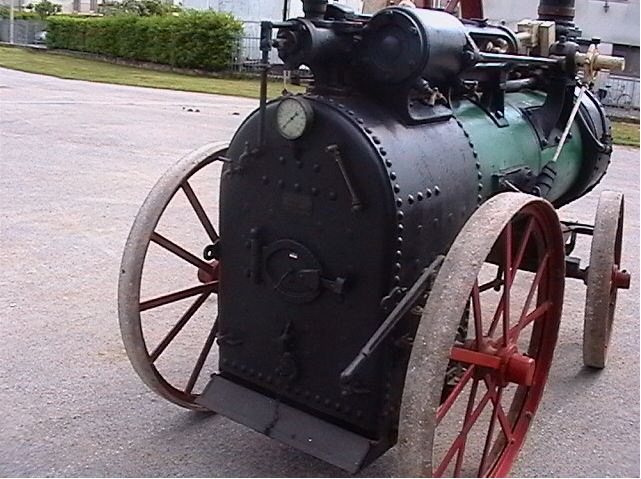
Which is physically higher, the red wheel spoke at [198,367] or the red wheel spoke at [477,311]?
the red wheel spoke at [477,311]

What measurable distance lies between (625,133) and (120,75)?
12026 millimetres

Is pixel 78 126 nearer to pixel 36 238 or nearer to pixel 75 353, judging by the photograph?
pixel 36 238

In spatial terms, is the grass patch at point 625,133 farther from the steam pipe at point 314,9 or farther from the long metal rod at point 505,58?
the steam pipe at point 314,9

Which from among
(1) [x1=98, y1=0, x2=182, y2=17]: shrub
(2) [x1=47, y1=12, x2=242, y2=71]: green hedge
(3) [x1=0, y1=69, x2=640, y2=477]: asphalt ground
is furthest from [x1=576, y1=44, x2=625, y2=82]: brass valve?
(1) [x1=98, y1=0, x2=182, y2=17]: shrub

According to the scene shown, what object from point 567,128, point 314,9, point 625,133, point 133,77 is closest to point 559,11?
point 567,128

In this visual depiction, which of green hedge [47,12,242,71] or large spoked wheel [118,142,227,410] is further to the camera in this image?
green hedge [47,12,242,71]

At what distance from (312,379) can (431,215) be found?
69 centimetres

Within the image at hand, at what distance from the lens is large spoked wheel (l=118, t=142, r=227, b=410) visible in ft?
10.1

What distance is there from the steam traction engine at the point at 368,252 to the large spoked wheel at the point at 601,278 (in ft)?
1.96

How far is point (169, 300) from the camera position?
332 cm

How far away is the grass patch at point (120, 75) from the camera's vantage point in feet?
62.0

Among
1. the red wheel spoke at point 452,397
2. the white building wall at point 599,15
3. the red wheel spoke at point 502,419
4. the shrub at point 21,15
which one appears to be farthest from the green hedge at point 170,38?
the red wheel spoke at point 452,397

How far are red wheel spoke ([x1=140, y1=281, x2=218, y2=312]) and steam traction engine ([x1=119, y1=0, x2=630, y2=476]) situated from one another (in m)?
0.01

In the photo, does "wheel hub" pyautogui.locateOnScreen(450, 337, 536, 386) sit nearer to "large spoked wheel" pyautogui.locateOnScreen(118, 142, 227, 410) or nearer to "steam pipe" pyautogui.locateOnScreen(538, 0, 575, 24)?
"large spoked wheel" pyautogui.locateOnScreen(118, 142, 227, 410)
